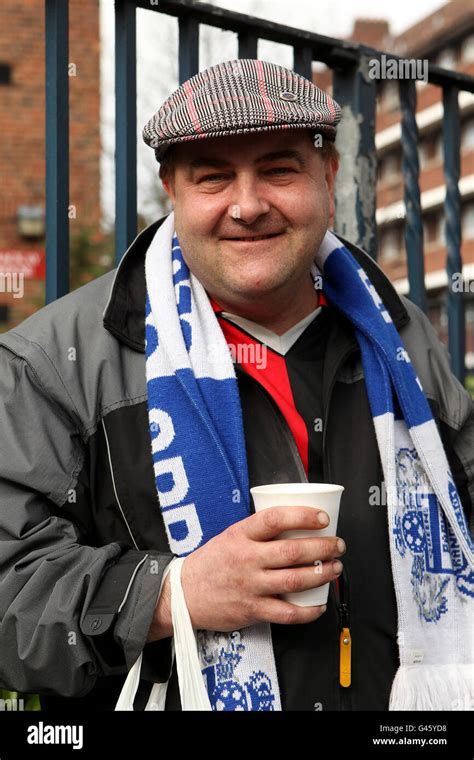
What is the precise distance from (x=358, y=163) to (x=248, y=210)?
123cm

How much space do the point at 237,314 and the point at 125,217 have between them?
2.06ft

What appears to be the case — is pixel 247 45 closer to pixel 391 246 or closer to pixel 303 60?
pixel 303 60

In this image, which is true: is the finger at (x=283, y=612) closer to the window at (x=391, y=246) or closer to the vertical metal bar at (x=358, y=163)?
the vertical metal bar at (x=358, y=163)

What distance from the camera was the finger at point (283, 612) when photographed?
6.23ft

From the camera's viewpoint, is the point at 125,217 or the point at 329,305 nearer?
the point at 329,305

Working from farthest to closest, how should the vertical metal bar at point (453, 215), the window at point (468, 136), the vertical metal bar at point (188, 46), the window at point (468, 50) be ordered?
the window at point (468, 136) < the window at point (468, 50) < the vertical metal bar at point (453, 215) < the vertical metal bar at point (188, 46)

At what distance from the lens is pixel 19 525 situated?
2.02 metres

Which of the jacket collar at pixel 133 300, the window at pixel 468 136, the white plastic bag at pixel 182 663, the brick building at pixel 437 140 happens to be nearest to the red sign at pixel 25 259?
the jacket collar at pixel 133 300

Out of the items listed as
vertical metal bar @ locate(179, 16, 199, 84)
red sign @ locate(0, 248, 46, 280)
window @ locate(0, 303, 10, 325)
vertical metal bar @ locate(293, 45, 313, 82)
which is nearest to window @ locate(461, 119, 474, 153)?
red sign @ locate(0, 248, 46, 280)

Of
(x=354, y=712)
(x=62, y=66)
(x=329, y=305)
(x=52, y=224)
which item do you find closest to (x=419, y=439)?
(x=329, y=305)

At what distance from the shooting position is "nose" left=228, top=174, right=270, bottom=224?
2236 millimetres

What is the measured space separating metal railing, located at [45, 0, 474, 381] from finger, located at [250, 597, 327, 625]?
1249mm

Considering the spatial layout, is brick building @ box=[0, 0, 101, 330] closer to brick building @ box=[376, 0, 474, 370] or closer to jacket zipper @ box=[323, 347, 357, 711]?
jacket zipper @ box=[323, 347, 357, 711]

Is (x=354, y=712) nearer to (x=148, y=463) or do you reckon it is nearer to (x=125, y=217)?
(x=148, y=463)
